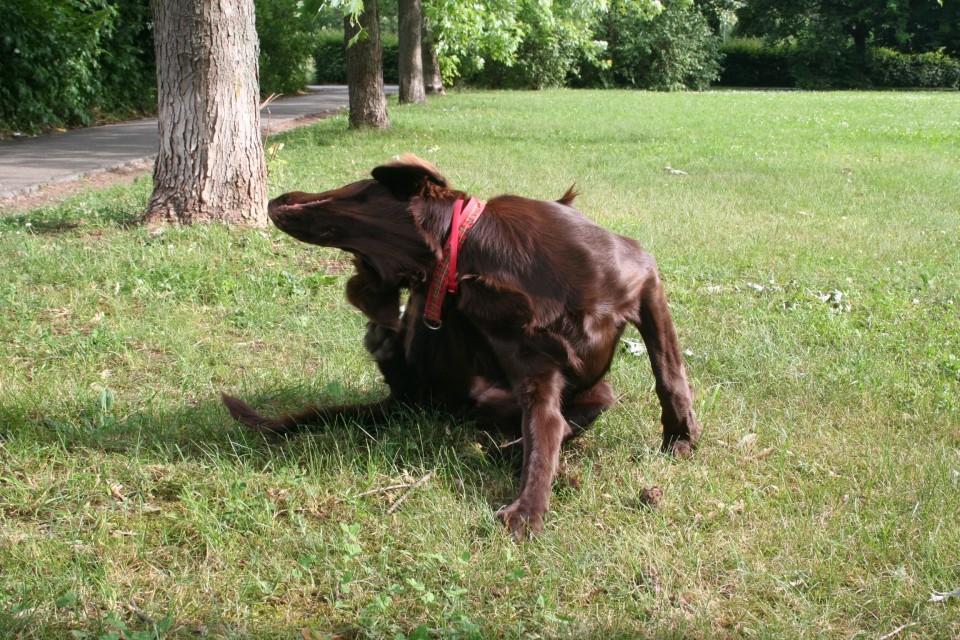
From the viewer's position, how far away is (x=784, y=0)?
48.2m

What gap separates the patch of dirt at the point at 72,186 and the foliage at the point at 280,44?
14876mm

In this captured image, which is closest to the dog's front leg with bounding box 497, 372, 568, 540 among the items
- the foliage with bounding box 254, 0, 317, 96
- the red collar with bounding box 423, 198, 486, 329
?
the red collar with bounding box 423, 198, 486, 329

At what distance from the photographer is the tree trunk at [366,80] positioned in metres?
14.6

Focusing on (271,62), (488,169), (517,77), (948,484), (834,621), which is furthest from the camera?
(517,77)

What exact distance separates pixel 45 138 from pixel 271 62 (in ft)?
45.2

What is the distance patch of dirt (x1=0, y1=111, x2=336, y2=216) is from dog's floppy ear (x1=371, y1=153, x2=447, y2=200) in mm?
4721

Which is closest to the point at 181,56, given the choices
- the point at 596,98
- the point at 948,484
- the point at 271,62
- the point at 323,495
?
the point at 323,495

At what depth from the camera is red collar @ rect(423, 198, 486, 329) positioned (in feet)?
9.97

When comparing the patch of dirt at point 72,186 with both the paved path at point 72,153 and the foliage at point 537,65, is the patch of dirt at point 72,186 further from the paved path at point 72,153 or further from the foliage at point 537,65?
the foliage at point 537,65

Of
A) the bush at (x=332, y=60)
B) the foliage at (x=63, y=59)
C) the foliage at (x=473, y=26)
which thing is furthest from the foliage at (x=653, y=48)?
the foliage at (x=63, y=59)

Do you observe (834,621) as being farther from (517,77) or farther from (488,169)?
(517,77)

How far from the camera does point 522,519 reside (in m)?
2.89

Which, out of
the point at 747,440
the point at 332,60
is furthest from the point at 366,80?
the point at 332,60

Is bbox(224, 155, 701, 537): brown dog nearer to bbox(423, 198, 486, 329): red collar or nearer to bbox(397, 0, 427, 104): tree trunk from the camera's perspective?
bbox(423, 198, 486, 329): red collar
